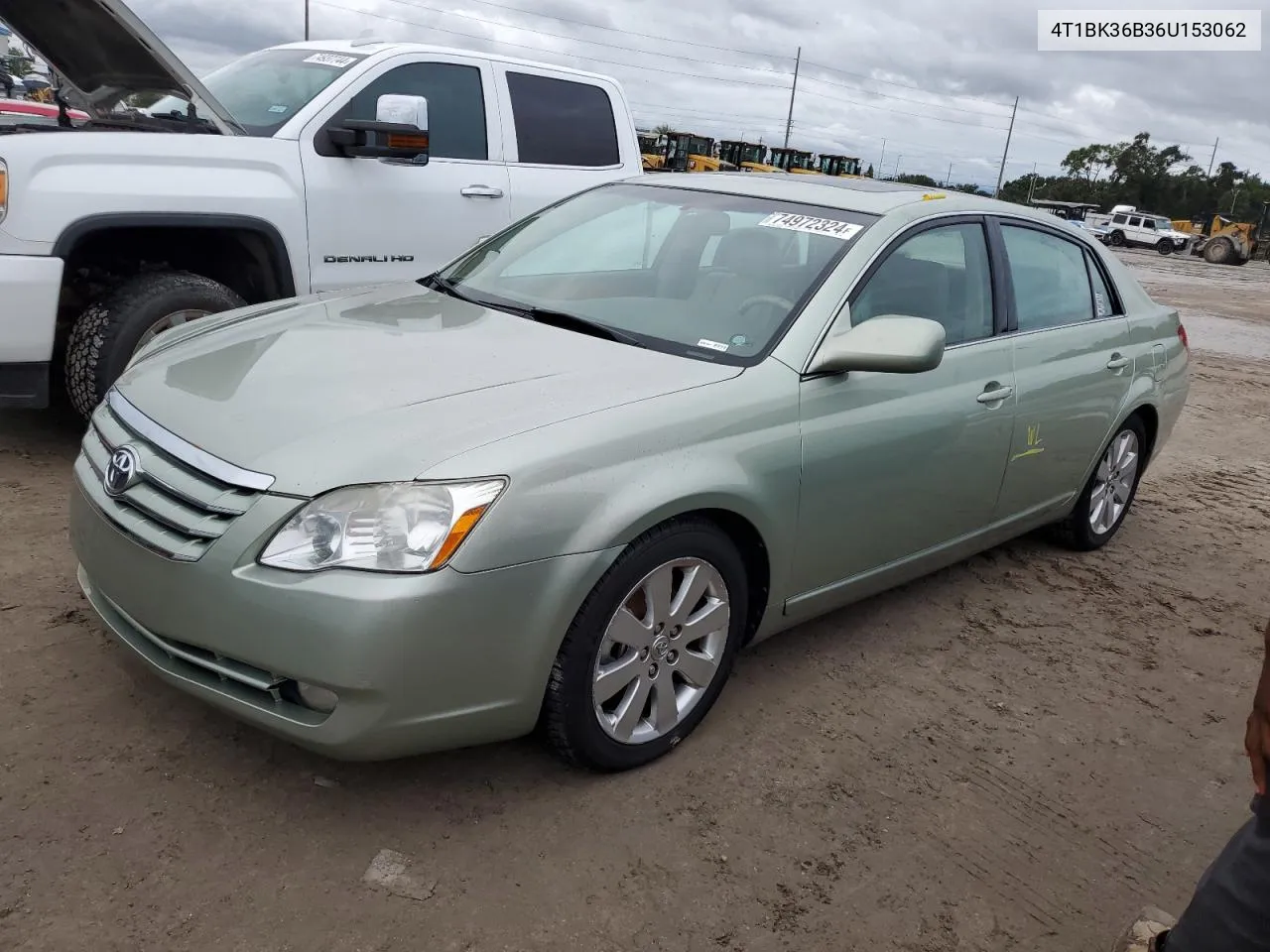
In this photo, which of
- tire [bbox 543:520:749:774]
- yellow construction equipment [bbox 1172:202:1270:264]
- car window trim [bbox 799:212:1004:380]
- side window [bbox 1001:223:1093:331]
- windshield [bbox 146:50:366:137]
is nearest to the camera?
tire [bbox 543:520:749:774]

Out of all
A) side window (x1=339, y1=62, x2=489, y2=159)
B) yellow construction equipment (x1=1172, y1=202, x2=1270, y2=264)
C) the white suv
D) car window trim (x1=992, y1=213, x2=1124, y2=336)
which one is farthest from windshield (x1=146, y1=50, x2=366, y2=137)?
the white suv

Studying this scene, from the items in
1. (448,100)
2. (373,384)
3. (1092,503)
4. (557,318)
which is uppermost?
(448,100)

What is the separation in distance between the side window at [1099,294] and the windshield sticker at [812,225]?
1.65 m

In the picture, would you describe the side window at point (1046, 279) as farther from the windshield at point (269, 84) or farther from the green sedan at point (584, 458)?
the windshield at point (269, 84)

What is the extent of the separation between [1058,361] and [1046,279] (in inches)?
15.2

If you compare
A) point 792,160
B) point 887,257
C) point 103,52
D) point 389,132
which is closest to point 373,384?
point 887,257

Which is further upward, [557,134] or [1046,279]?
[557,134]

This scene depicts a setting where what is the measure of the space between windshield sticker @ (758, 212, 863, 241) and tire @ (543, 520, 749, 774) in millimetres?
1199

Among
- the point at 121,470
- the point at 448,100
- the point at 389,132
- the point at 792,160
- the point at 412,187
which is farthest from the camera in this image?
the point at 792,160

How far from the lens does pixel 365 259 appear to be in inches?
209

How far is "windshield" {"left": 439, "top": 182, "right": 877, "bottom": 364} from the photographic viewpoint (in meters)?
3.28

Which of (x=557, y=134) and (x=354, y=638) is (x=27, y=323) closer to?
(x=354, y=638)

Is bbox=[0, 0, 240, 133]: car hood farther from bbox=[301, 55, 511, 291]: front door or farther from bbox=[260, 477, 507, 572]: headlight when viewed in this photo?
bbox=[260, 477, 507, 572]: headlight

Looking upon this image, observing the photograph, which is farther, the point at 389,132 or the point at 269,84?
the point at 269,84
